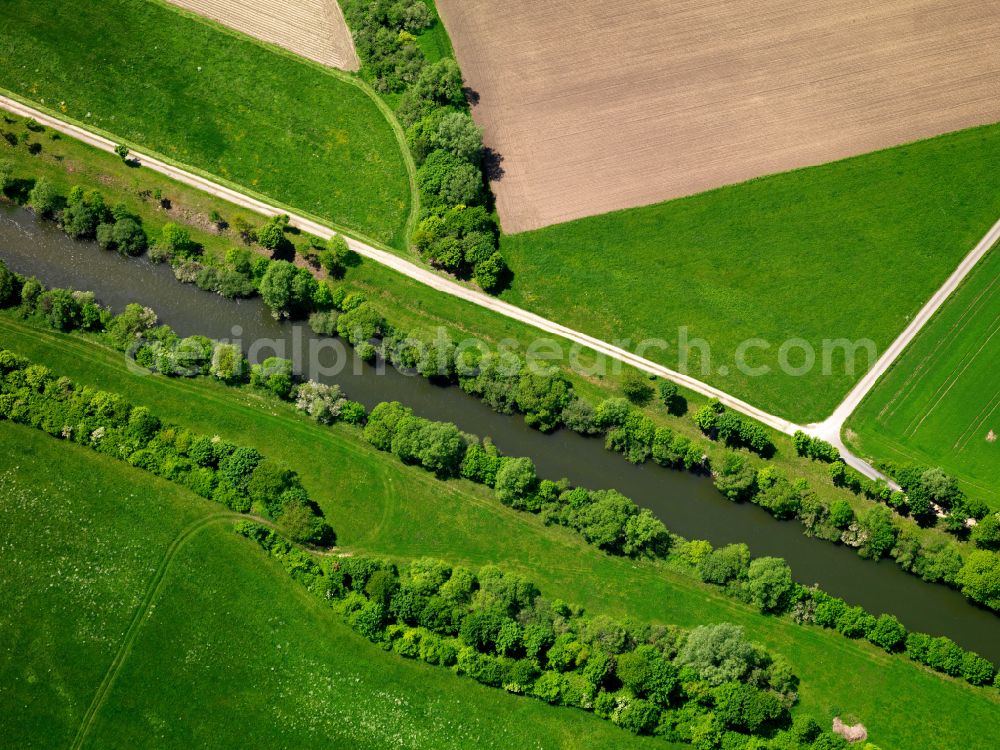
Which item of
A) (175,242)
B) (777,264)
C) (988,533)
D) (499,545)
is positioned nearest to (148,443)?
(175,242)

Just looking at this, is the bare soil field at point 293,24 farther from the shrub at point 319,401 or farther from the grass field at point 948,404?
the grass field at point 948,404

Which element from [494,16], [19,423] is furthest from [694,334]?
[19,423]

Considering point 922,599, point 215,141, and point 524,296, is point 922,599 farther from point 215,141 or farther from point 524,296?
point 215,141

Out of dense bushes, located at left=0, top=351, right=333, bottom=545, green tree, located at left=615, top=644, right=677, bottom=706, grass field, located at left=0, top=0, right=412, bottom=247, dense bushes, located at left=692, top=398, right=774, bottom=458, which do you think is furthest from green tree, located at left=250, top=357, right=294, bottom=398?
green tree, located at left=615, top=644, right=677, bottom=706

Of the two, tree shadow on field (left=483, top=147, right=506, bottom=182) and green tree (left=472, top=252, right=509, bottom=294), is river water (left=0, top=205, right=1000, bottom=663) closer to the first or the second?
green tree (left=472, top=252, right=509, bottom=294)

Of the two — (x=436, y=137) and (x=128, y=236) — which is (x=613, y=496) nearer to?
(x=436, y=137)
